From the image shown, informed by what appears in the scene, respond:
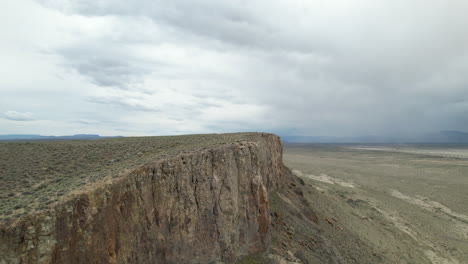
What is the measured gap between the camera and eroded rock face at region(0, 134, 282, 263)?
796cm

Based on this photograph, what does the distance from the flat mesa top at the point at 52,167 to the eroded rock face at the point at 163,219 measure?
1111 millimetres

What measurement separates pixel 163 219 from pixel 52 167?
28.7 feet

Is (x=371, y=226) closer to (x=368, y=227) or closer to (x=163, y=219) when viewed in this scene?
(x=368, y=227)

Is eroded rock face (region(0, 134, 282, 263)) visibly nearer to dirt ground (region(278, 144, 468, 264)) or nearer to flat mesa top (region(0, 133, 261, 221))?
flat mesa top (region(0, 133, 261, 221))

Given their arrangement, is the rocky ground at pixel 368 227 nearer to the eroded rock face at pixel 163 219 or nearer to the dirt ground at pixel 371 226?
the dirt ground at pixel 371 226

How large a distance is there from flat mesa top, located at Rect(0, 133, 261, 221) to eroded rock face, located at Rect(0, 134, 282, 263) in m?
1.11

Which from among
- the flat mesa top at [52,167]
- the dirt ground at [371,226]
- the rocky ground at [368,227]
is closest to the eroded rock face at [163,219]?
the flat mesa top at [52,167]

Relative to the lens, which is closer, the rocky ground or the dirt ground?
the rocky ground

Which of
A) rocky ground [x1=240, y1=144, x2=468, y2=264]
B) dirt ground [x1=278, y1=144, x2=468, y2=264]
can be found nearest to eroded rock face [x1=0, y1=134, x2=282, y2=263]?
rocky ground [x1=240, y1=144, x2=468, y2=264]

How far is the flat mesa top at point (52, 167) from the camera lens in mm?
9234

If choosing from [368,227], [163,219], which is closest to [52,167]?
[163,219]

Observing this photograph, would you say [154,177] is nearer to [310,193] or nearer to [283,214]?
[283,214]

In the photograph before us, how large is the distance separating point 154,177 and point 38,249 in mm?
4710

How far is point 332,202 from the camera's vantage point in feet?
100
